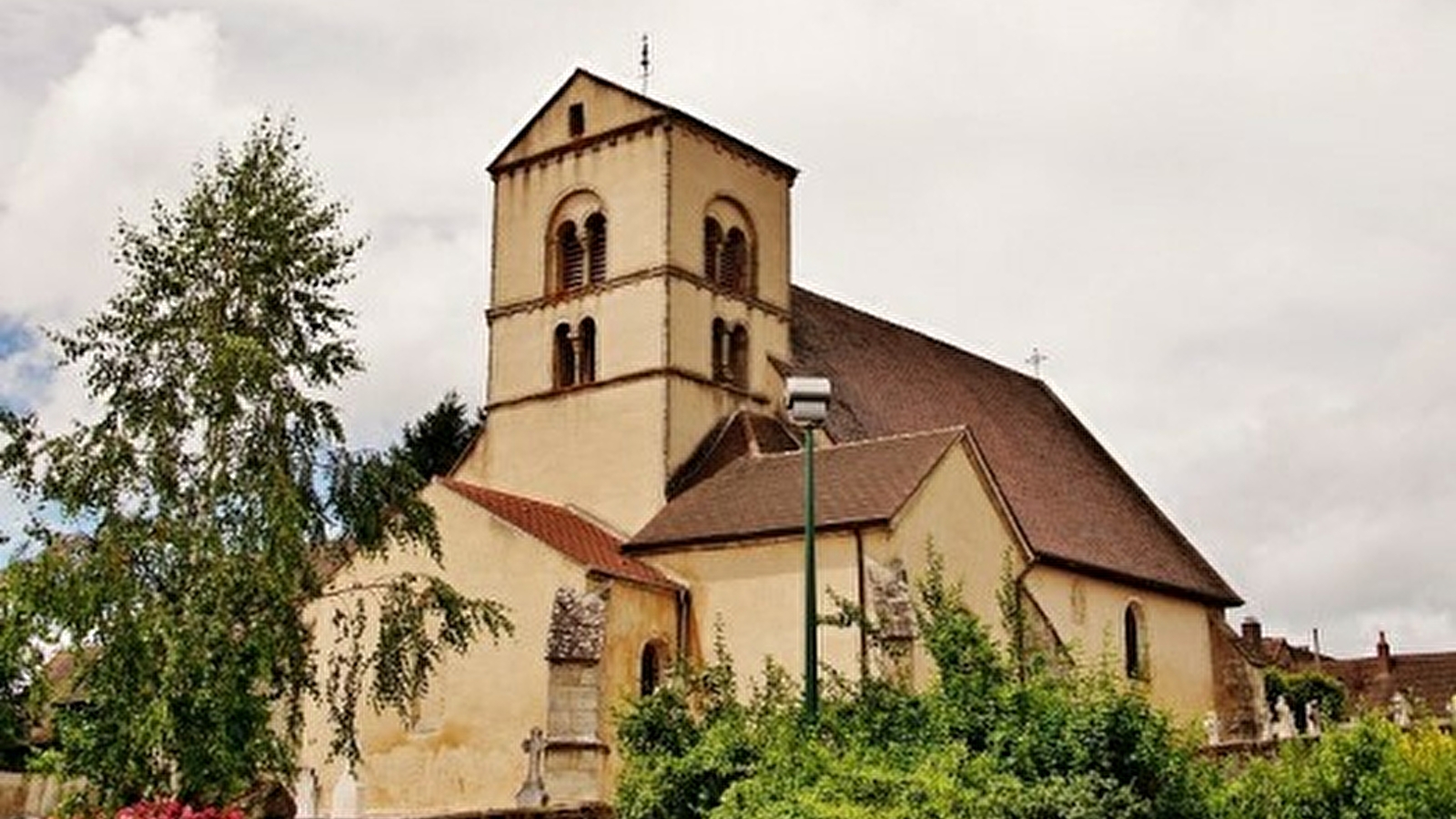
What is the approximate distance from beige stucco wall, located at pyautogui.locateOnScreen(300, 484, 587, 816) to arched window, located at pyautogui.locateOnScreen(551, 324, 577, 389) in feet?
15.2

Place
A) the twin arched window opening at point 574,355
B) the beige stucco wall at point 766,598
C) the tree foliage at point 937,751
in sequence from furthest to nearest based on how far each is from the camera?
1. the twin arched window opening at point 574,355
2. the beige stucco wall at point 766,598
3. the tree foliage at point 937,751

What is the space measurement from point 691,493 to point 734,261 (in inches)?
231

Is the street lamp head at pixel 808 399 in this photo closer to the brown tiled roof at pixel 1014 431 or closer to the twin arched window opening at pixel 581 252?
the brown tiled roof at pixel 1014 431

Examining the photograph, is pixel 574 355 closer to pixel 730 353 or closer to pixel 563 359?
pixel 563 359

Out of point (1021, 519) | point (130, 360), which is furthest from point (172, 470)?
point (1021, 519)

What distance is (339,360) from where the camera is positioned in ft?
65.2

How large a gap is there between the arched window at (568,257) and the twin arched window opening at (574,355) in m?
1.00

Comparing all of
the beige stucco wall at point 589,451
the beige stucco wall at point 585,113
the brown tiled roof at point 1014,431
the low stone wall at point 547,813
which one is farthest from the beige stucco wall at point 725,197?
the low stone wall at point 547,813

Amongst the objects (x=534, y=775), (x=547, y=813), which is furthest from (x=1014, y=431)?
(x=547, y=813)

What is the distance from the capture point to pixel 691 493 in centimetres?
2775

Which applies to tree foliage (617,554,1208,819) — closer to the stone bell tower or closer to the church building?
the church building

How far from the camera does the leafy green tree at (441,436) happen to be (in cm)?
4359

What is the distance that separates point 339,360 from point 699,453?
10.1 m

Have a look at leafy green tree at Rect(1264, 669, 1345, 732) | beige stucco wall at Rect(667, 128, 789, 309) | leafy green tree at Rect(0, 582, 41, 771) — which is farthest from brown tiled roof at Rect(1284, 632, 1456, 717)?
leafy green tree at Rect(0, 582, 41, 771)
